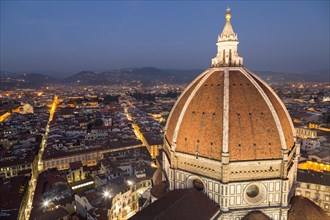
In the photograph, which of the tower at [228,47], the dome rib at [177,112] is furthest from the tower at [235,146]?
the tower at [228,47]

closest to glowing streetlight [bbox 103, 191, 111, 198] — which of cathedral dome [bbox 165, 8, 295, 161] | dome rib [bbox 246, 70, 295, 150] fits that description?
cathedral dome [bbox 165, 8, 295, 161]

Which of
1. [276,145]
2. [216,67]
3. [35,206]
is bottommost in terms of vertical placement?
[35,206]

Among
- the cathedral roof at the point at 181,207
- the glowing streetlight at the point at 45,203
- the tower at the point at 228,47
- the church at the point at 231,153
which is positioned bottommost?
the glowing streetlight at the point at 45,203

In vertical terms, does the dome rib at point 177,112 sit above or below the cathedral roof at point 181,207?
above

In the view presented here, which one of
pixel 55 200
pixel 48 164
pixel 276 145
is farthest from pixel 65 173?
pixel 276 145

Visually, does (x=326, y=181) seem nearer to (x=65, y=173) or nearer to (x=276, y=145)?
(x=276, y=145)

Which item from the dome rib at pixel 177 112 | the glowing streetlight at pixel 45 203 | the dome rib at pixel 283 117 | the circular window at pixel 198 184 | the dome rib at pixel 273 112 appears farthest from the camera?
the glowing streetlight at pixel 45 203

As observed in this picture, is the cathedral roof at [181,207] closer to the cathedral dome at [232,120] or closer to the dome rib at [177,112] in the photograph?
the cathedral dome at [232,120]

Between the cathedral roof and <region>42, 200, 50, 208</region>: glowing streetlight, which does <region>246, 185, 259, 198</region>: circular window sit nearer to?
the cathedral roof
